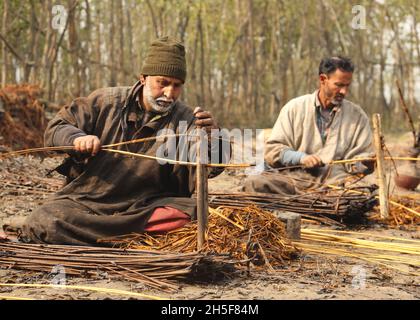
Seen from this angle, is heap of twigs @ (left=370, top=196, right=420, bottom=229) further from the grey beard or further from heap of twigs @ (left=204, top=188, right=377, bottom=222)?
the grey beard

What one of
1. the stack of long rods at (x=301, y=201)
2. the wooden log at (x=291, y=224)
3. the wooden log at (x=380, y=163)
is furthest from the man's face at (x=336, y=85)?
the wooden log at (x=291, y=224)

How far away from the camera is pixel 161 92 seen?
332 cm

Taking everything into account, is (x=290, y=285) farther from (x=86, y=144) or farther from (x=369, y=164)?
(x=369, y=164)

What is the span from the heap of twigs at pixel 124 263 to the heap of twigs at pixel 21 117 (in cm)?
490

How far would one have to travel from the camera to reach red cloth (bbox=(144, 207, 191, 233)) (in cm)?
323

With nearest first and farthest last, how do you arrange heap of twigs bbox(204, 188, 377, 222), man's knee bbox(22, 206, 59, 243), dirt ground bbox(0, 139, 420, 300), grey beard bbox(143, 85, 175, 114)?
dirt ground bbox(0, 139, 420, 300) → man's knee bbox(22, 206, 59, 243) → grey beard bbox(143, 85, 175, 114) → heap of twigs bbox(204, 188, 377, 222)

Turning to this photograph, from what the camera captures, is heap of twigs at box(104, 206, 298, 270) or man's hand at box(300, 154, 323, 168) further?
man's hand at box(300, 154, 323, 168)

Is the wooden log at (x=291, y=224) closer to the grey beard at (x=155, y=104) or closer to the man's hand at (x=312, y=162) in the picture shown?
the man's hand at (x=312, y=162)

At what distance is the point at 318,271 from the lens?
2939 mm

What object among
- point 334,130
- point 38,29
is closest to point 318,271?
point 334,130

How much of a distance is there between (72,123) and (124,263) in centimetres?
95

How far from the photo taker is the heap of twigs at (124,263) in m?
→ 2.58

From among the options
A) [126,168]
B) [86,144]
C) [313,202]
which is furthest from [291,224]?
[86,144]

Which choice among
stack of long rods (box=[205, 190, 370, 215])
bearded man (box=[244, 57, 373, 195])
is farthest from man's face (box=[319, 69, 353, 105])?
stack of long rods (box=[205, 190, 370, 215])
